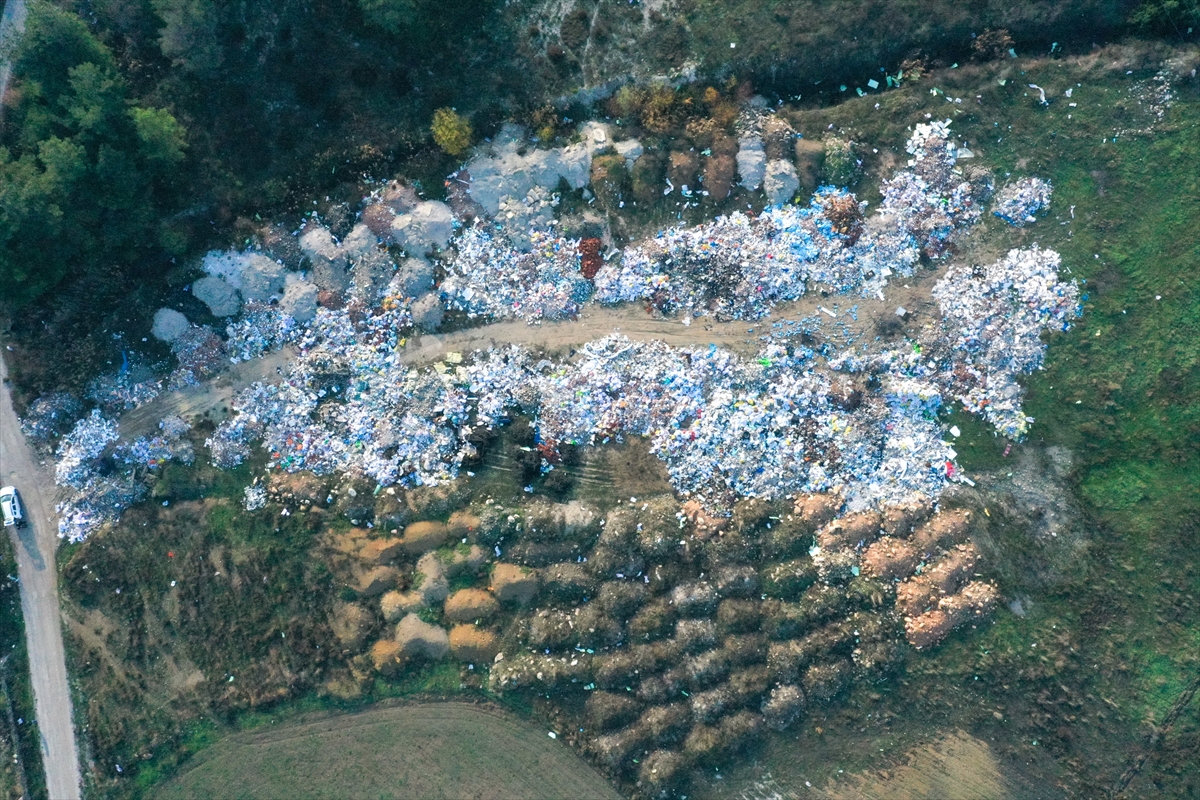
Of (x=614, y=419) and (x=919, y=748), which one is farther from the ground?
(x=614, y=419)

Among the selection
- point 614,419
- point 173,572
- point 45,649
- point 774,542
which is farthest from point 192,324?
point 774,542

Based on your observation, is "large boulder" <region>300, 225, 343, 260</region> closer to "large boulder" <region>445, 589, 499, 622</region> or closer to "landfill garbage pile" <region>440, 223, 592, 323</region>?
"landfill garbage pile" <region>440, 223, 592, 323</region>

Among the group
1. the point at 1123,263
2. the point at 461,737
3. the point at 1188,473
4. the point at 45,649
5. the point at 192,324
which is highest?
the point at 192,324

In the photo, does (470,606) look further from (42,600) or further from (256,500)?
(42,600)

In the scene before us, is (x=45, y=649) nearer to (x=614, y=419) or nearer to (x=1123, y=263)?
(x=614, y=419)

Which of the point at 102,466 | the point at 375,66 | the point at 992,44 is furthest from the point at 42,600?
the point at 992,44
